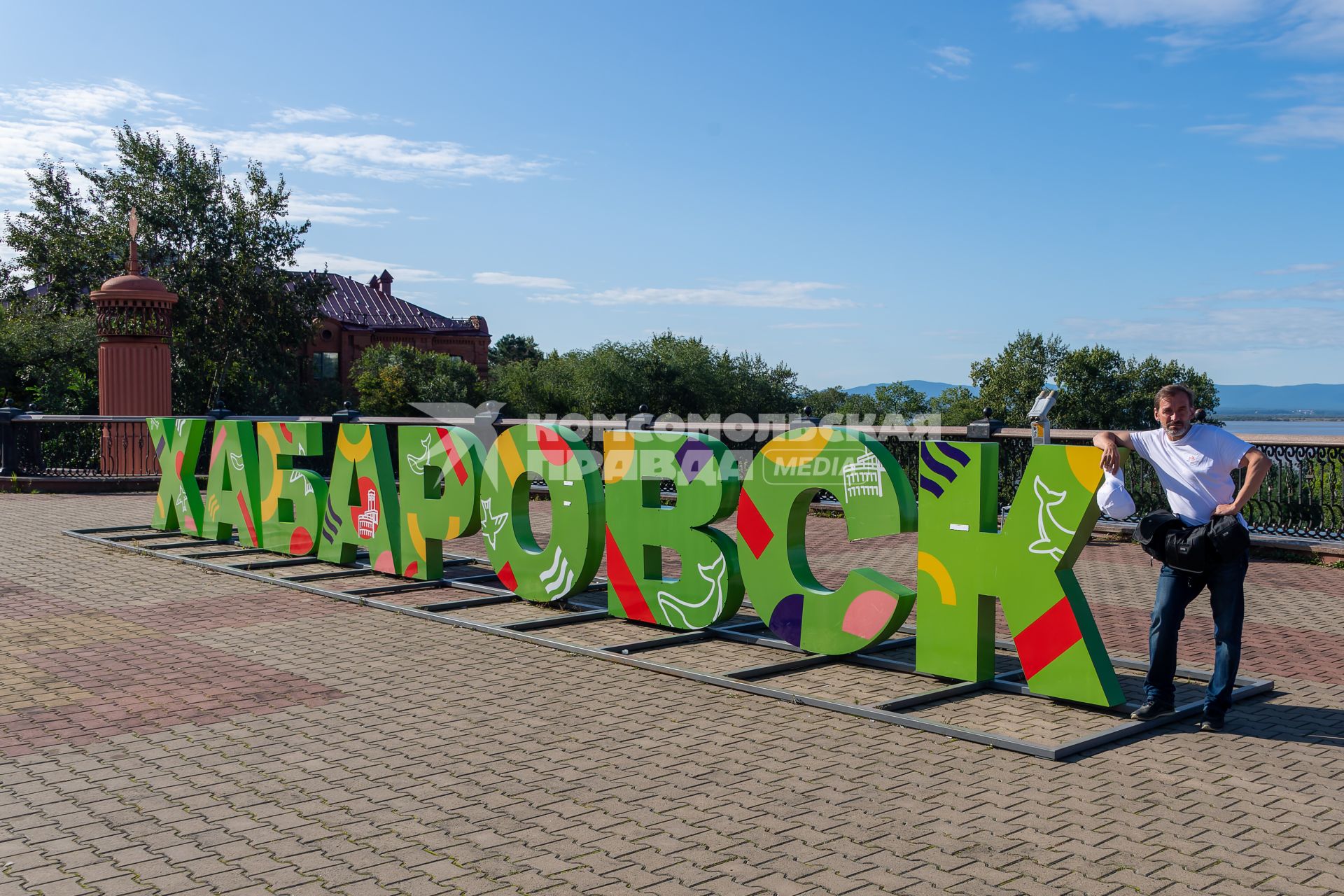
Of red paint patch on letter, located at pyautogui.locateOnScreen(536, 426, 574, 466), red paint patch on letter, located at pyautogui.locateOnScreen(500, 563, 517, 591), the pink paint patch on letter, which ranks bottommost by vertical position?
red paint patch on letter, located at pyautogui.locateOnScreen(500, 563, 517, 591)


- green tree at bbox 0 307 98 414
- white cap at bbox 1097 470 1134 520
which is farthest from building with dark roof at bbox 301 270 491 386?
white cap at bbox 1097 470 1134 520

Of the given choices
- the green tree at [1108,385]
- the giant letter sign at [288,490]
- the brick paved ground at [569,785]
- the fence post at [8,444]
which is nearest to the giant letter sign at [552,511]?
the brick paved ground at [569,785]

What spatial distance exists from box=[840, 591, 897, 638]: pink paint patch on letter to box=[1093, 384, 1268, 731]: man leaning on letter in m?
1.59

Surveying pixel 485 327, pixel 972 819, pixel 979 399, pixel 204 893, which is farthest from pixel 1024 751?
pixel 979 399

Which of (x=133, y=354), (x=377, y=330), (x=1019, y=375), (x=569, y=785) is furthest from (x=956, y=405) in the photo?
(x=569, y=785)

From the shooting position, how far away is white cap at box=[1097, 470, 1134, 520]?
5.77 m

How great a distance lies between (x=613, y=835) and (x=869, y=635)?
3193 mm

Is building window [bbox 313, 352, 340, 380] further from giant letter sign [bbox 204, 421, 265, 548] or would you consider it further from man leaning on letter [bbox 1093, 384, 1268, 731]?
man leaning on letter [bbox 1093, 384, 1268, 731]

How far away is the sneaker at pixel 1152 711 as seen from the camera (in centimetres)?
594

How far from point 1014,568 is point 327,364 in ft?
217

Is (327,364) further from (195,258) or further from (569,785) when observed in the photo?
(569,785)

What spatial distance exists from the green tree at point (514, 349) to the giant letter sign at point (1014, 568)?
9785 centimetres

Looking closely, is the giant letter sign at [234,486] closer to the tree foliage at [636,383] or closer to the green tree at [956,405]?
the tree foliage at [636,383]

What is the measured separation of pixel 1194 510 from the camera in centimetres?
582
